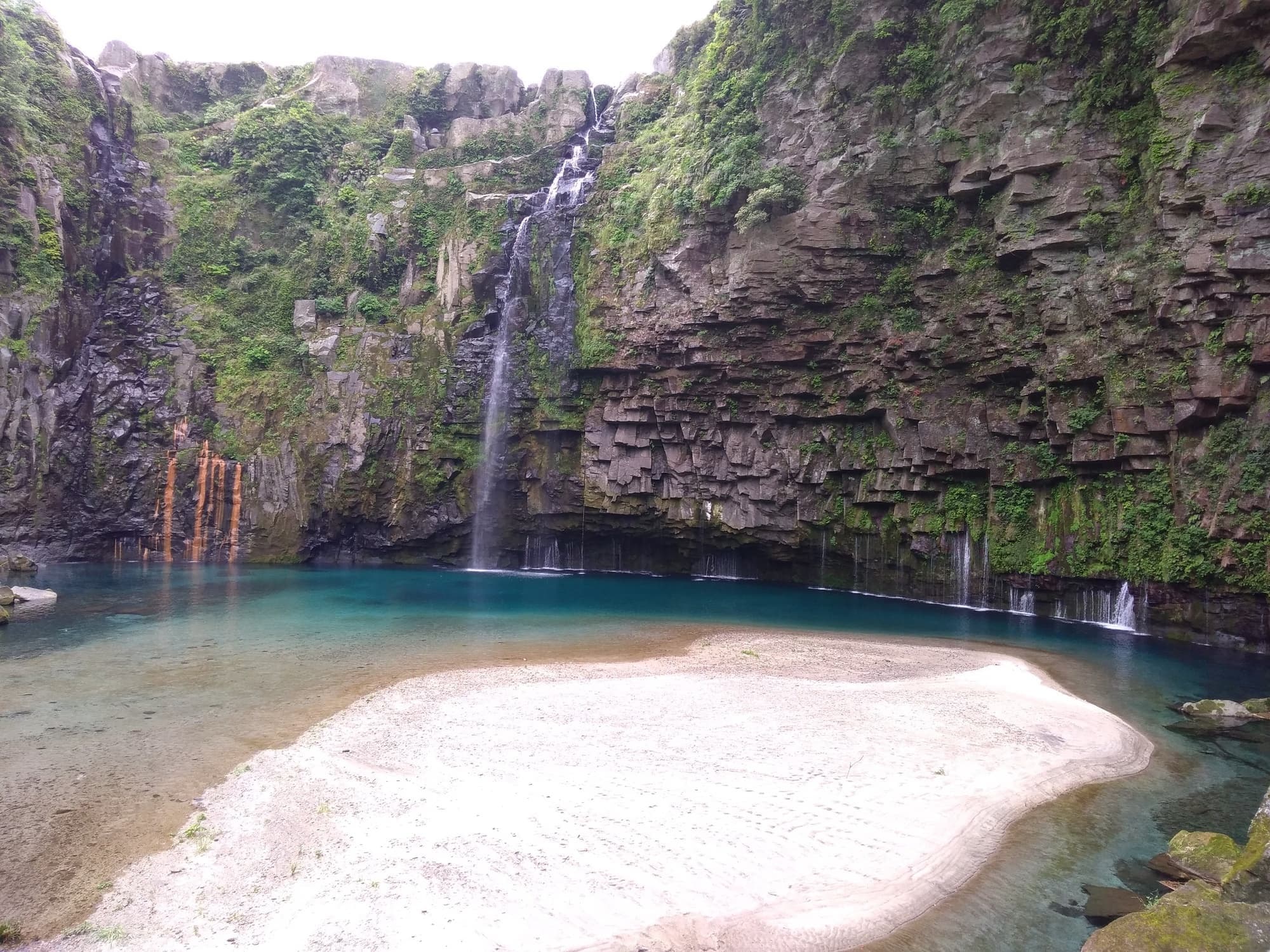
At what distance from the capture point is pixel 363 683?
45.9 feet

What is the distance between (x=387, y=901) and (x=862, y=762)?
6120 millimetres

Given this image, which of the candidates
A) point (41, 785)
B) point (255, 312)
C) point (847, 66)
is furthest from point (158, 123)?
point (41, 785)

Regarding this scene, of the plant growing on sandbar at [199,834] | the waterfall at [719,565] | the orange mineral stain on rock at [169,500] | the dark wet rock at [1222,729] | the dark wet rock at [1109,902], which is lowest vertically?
the plant growing on sandbar at [199,834]

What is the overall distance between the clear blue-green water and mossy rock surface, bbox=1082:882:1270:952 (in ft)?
2.52

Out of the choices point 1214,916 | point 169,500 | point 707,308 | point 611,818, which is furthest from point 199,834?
point 169,500

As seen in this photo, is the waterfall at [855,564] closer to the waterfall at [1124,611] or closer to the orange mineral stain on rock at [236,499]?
the waterfall at [1124,611]

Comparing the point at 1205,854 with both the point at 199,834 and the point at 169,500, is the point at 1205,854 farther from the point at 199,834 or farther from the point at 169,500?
the point at 169,500

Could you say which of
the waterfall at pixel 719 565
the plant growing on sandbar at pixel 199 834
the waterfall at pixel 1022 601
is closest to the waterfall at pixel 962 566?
the waterfall at pixel 1022 601

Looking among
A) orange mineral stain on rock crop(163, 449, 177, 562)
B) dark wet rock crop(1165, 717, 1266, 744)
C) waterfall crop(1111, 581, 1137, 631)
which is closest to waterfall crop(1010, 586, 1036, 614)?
waterfall crop(1111, 581, 1137, 631)

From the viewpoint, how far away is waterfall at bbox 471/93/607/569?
111 ft

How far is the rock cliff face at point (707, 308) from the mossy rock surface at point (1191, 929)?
50.1 feet

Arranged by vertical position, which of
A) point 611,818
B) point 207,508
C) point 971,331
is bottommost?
point 611,818

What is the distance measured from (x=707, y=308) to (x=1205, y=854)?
79.4 ft

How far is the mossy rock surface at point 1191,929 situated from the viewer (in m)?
5.48
